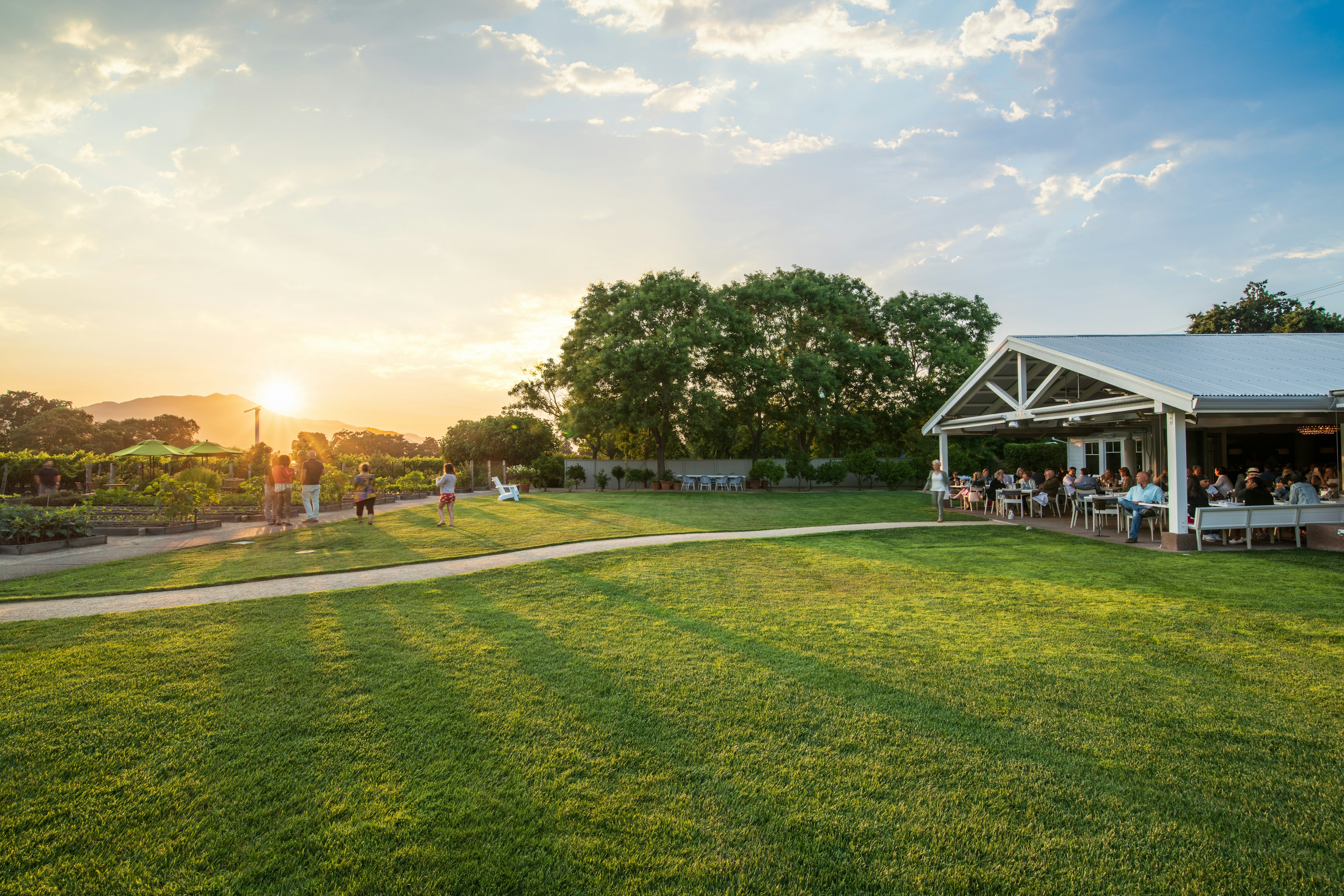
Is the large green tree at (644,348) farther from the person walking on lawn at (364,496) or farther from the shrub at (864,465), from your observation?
the person walking on lawn at (364,496)

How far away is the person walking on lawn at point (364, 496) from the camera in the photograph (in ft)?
46.5

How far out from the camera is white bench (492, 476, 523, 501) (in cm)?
2105

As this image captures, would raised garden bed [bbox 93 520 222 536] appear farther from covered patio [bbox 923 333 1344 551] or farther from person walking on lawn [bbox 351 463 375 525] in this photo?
covered patio [bbox 923 333 1344 551]

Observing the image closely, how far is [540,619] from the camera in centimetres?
571

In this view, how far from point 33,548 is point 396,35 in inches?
433

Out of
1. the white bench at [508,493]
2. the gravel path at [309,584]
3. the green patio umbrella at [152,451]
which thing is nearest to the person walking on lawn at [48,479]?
the green patio umbrella at [152,451]

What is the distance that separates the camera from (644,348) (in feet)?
84.8

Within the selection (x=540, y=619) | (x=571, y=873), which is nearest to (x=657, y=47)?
(x=540, y=619)

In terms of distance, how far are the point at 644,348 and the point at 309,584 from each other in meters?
19.8

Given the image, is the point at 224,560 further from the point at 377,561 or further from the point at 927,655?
the point at 927,655

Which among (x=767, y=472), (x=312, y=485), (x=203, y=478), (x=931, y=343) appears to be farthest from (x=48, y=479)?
(x=931, y=343)

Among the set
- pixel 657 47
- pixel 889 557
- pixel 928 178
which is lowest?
pixel 889 557

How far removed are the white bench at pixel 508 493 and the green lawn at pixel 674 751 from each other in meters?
15.2

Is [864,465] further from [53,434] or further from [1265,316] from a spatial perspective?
[53,434]
